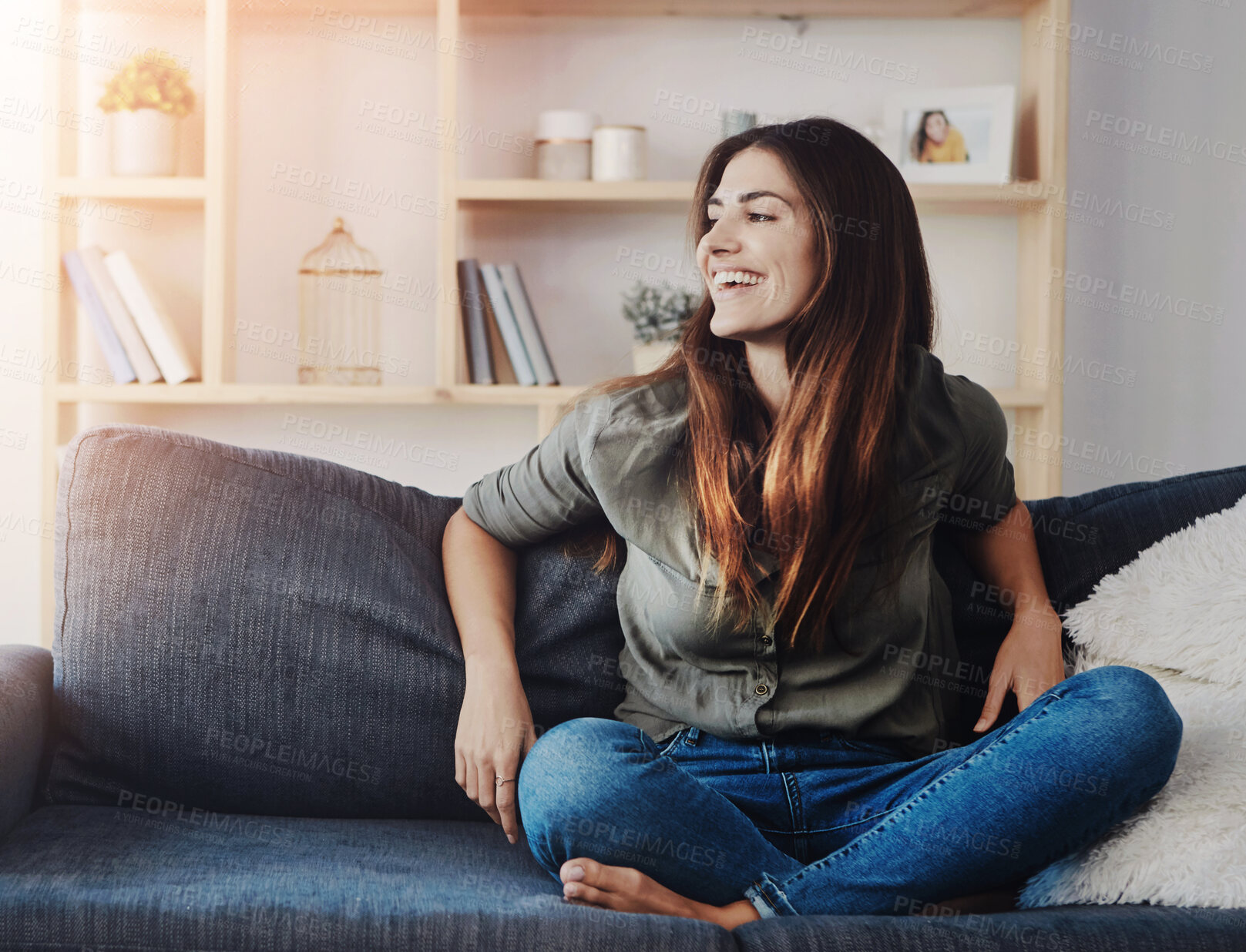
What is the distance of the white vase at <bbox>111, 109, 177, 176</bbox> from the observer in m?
A: 2.10

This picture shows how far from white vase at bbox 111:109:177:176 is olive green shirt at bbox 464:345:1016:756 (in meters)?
1.30

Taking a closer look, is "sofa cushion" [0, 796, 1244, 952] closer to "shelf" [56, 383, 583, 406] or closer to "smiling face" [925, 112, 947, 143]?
"shelf" [56, 383, 583, 406]

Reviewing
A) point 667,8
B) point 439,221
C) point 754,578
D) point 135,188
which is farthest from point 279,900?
point 667,8

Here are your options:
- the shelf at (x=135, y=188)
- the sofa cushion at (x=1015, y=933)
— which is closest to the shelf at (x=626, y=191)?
the shelf at (x=135, y=188)

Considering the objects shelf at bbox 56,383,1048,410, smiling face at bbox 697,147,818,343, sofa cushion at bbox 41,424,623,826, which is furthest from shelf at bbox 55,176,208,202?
smiling face at bbox 697,147,818,343

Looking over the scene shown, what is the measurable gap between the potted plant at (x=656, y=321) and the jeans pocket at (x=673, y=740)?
1.11 meters

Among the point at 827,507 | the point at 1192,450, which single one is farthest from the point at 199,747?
the point at 1192,450

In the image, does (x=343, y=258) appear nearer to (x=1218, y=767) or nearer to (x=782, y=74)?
(x=782, y=74)

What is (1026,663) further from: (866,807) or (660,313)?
(660,313)

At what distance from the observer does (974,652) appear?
1.25 m

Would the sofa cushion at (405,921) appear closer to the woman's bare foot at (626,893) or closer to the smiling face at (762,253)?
the woman's bare foot at (626,893)

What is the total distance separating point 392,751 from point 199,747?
20 centimetres

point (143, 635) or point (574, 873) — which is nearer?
point (574, 873)

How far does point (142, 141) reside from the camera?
6.91ft
